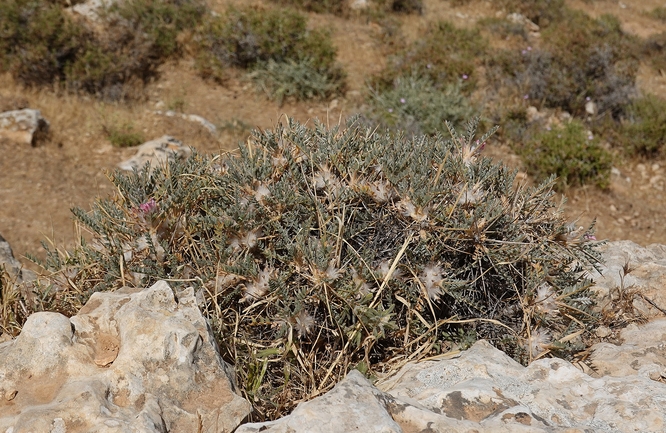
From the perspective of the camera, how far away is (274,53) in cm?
910

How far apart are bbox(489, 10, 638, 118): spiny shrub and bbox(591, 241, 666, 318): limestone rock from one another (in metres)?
5.75

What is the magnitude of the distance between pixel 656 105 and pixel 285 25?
5.28 m

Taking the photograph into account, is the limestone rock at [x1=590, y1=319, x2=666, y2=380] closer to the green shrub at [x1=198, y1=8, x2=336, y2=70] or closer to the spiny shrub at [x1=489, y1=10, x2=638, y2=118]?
the spiny shrub at [x1=489, y1=10, x2=638, y2=118]

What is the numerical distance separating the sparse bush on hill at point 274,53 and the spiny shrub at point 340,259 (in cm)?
632

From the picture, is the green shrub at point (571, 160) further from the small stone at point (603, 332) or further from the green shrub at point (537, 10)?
the green shrub at point (537, 10)

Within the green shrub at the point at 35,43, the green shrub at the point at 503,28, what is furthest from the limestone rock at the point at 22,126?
the green shrub at the point at 503,28

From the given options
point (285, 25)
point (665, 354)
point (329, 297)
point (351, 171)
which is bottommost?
point (285, 25)

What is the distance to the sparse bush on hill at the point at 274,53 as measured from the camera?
876 cm

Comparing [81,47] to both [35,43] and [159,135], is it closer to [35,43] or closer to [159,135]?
[35,43]

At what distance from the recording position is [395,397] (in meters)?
1.87

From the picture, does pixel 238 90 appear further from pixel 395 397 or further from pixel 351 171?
pixel 395 397

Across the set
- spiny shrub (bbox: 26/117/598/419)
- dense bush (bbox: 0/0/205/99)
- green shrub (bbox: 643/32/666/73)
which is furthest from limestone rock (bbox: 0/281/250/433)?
green shrub (bbox: 643/32/666/73)

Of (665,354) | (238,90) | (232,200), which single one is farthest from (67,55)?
(665,354)

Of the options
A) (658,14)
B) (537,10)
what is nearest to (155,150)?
(537,10)
